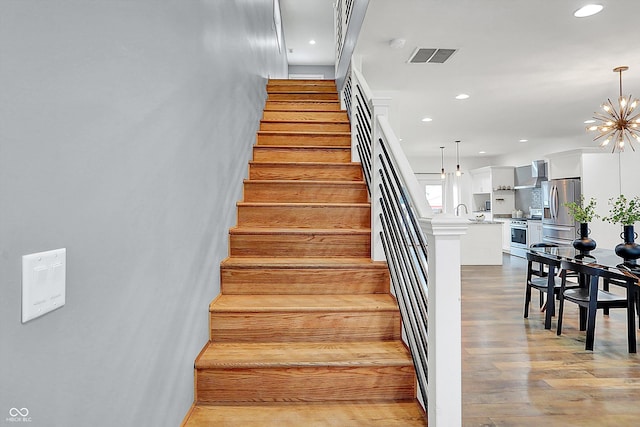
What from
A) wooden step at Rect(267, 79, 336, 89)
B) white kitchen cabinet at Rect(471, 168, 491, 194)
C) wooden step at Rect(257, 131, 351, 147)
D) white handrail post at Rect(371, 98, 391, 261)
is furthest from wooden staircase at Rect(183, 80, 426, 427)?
white kitchen cabinet at Rect(471, 168, 491, 194)

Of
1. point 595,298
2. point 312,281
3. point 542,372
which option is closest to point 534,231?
point 595,298

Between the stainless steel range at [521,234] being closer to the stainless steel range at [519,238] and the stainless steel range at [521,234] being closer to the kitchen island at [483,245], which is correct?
the stainless steel range at [519,238]

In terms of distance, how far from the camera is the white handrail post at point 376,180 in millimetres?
2348

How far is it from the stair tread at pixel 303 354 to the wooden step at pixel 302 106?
3279 mm

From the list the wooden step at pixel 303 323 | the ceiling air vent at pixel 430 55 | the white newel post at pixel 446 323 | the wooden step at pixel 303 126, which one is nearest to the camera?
the white newel post at pixel 446 323

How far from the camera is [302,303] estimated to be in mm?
2041

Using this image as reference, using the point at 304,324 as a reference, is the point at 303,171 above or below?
above

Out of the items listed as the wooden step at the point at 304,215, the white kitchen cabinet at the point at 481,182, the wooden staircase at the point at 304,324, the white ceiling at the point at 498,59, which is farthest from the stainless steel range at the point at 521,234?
the wooden step at the point at 304,215

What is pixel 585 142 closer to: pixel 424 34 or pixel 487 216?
pixel 487 216

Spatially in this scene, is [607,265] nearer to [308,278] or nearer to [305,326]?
[308,278]

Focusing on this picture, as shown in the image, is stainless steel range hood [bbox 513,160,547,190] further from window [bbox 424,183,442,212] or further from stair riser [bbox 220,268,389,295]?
stair riser [bbox 220,268,389,295]

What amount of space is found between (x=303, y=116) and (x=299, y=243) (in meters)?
2.28

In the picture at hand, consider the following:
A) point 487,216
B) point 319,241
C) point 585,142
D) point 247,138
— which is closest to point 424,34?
point 247,138

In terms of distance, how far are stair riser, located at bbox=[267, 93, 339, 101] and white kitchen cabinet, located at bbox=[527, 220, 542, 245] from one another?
5.85 meters
